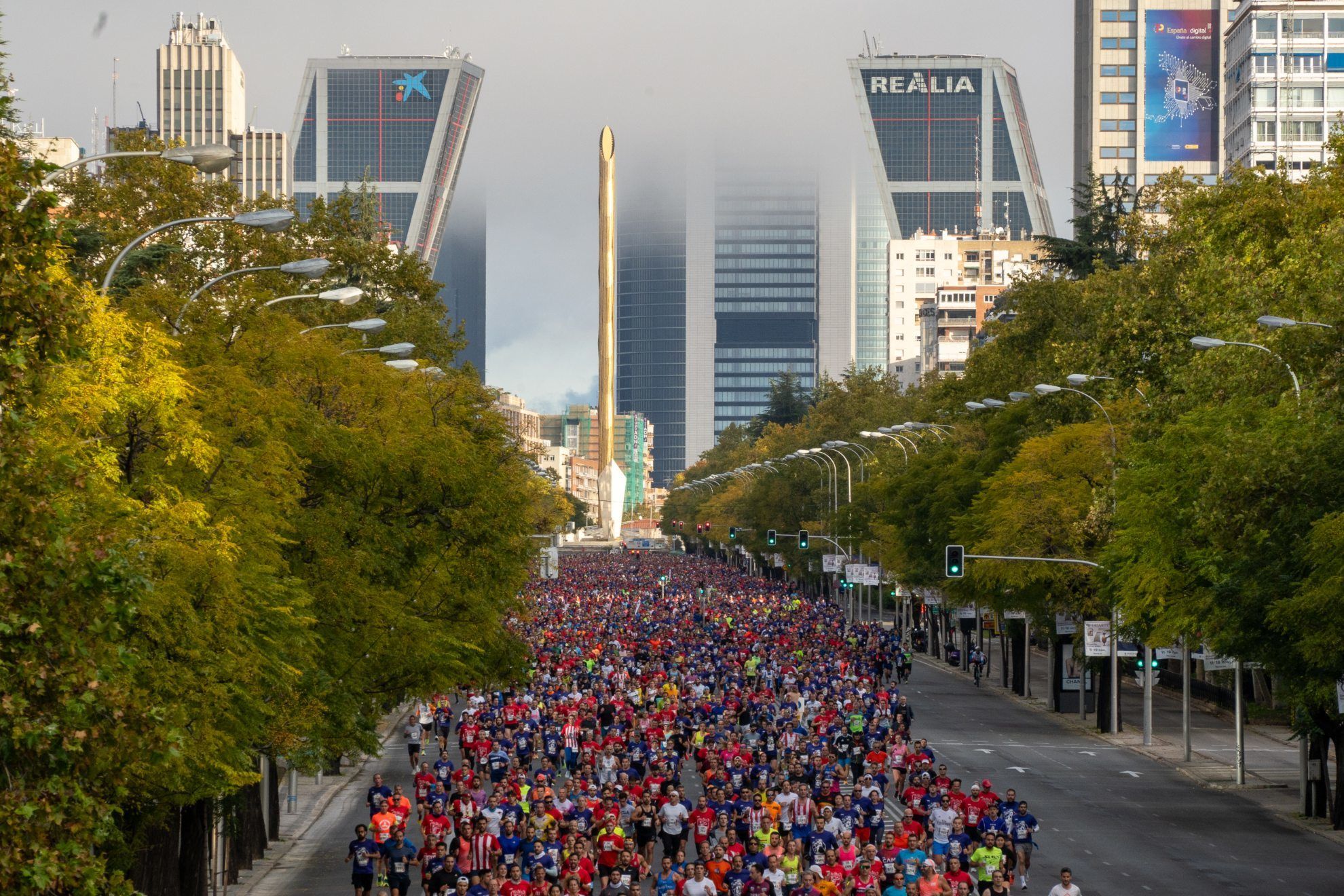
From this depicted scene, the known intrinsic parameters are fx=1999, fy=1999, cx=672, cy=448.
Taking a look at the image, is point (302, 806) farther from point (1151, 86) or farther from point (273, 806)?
point (1151, 86)

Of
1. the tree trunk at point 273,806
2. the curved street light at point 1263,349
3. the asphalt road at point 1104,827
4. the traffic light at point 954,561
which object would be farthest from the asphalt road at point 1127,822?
the tree trunk at point 273,806

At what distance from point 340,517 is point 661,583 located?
80766 millimetres

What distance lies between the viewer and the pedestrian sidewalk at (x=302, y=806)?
3103 centimetres

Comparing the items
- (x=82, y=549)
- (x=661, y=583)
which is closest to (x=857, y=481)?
(x=661, y=583)

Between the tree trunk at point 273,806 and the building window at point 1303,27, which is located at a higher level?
the building window at point 1303,27

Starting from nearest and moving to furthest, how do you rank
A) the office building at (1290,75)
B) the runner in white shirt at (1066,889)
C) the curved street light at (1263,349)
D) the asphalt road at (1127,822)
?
the runner in white shirt at (1066,889)
the asphalt road at (1127,822)
the curved street light at (1263,349)
the office building at (1290,75)

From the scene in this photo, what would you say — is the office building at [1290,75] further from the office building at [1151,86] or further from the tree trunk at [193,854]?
the tree trunk at [193,854]

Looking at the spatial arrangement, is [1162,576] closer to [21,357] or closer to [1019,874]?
[1019,874]

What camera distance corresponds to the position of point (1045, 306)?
71.8 meters

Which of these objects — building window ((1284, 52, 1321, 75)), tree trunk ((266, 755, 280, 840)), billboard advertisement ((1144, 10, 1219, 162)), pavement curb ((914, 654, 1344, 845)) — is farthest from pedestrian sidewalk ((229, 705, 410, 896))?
billboard advertisement ((1144, 10, 1219, 162))

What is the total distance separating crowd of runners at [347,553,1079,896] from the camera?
78.6 ft

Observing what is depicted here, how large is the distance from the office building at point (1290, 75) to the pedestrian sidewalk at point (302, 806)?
10150 cm

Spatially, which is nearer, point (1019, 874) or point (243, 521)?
point (243, 521)

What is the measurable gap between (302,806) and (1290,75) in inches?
4524
